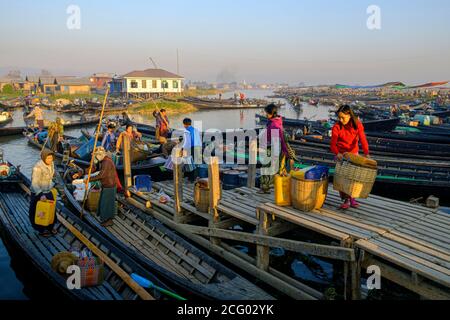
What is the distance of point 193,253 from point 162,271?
90cm

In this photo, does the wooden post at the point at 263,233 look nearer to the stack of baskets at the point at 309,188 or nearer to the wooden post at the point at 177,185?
the stack of baskets at the point at 309,188

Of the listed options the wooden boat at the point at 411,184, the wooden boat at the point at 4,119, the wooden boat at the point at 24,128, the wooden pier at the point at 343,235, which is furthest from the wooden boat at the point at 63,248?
the wooden boat at the point at 4,119

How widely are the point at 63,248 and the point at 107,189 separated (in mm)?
1616

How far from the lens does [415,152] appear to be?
17.8m

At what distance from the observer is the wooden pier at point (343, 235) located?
16.2 feet

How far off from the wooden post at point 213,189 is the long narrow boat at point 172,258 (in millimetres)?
775

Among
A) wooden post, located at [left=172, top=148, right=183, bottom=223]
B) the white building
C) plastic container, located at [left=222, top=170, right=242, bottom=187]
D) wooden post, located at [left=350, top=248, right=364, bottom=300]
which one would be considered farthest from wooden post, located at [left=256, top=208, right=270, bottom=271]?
the white building

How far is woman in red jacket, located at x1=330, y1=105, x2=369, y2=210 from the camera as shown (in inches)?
259

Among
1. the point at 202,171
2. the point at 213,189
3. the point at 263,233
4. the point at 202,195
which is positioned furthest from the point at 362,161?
the point at 202,171

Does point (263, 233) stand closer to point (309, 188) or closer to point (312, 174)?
point (309, 188)

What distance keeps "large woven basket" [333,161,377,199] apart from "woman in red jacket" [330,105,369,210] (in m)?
0.31
